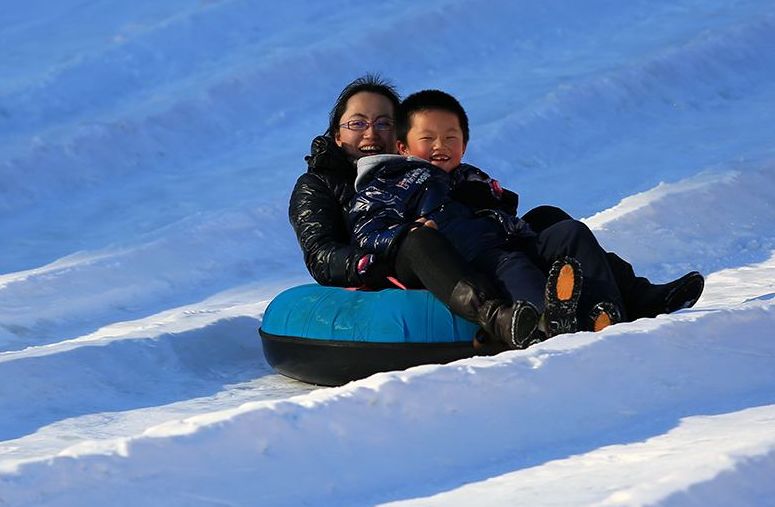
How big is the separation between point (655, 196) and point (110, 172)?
3133 millimetres

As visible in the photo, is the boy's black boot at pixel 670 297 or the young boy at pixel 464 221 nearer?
the young boy at pixel 464 221

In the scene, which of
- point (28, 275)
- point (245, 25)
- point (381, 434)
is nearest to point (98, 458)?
point (381, 434)

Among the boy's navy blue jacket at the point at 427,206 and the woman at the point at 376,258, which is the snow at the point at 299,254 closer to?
the woman at the point at 376,258

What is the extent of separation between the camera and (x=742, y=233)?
598cm

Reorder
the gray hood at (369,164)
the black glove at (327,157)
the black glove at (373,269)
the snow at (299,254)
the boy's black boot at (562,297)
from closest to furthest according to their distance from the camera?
the snow at (299,254) < the boy's black boot at (562,297) < the black glove at (373,269) < the gray hood at (369,164) < the black glove at (327,157)

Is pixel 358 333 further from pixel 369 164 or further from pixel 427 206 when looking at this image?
pixel 369 164

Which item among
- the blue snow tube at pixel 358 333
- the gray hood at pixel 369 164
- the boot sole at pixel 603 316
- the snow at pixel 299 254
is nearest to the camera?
the snow at pixel 299 254

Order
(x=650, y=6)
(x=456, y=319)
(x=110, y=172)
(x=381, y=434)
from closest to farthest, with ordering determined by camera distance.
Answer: (x=381, y=434) → (x=456, y=319) → (x=110, y=172) → (x=650, y=6)

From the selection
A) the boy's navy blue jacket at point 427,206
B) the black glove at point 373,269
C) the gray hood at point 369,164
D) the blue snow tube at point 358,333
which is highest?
the gray hood at point 369,164

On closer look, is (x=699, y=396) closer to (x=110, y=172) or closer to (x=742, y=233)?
(x=742, y=233)

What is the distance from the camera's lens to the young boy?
390 cm

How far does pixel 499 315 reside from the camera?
3795mm

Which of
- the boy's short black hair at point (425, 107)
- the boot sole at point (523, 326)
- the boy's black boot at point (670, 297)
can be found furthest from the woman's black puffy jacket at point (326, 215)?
the boy's black boot at point (670, 297)

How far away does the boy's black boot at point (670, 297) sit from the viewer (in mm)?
4117
